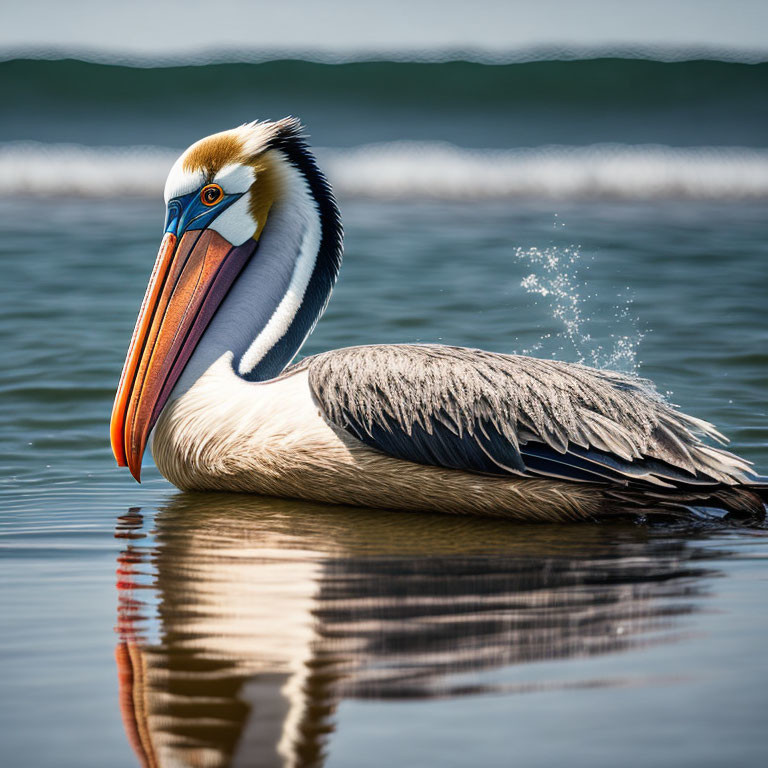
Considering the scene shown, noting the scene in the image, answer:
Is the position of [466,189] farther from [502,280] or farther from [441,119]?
[502,280]

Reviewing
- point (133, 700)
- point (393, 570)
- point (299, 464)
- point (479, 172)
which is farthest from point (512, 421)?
point (479, 172)

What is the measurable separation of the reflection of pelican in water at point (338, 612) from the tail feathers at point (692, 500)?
0.47 feet

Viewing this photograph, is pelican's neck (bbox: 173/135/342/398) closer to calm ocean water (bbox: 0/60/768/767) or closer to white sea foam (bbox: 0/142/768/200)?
calm ocean water (bbox: 0/60/768/767)

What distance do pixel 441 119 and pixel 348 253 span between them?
10.8 metres

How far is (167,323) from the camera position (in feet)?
16.1

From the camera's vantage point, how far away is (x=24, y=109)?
2141 cm

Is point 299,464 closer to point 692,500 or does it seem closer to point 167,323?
point 167,323

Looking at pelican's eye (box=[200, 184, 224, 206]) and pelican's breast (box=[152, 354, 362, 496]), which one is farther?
pelican's eye (box=[200, 184, 224, 206])

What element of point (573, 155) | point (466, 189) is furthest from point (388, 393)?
point (573, 155)

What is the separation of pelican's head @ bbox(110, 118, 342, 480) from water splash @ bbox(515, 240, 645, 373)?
302 centimetres

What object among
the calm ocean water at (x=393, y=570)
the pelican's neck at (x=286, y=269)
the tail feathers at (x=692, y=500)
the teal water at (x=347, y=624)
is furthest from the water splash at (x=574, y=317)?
the tail feathers at (x=692, y=500)

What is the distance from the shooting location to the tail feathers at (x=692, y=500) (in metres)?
4.29

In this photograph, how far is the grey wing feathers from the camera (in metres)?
4.26

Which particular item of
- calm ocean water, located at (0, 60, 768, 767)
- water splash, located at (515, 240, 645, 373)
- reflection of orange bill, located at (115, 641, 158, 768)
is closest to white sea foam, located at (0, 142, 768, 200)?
calm ocean water, located at (0, 60, 768, 767)
